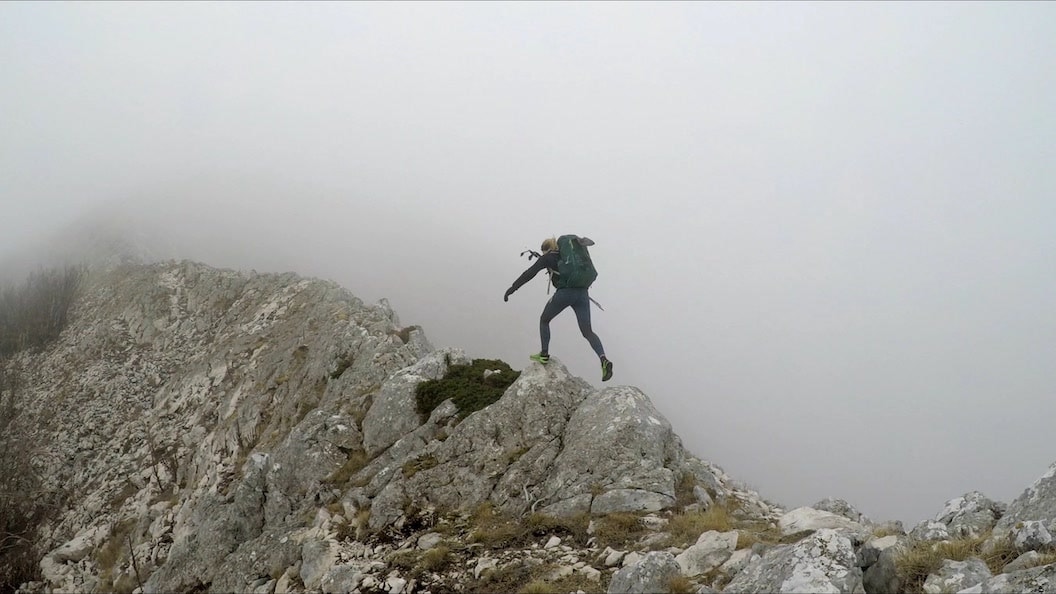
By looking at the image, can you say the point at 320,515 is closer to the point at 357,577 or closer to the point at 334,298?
the point at 357,577

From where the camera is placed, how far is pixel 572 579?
10031mm

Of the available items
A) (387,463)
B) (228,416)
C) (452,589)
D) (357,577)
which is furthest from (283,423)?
(452,589)

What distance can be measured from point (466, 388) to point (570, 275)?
6482 mm

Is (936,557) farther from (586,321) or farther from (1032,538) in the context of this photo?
(586,321)

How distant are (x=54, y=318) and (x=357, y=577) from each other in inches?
2405

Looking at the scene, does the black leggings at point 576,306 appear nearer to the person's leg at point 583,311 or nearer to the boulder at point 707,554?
the person's leg at point 583,311

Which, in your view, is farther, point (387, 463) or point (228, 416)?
point (228, 416)

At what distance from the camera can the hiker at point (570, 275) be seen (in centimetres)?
1561

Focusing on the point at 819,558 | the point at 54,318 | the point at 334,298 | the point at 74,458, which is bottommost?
the point at 74,458

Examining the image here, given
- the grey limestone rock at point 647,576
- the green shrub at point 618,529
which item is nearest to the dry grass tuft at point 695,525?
the green shrub at point 618,529

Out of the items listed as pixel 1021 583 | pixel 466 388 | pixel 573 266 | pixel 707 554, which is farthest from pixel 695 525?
pixel 466 388

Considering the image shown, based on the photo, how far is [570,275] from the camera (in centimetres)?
1557

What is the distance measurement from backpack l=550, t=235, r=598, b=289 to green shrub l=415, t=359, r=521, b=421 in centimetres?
529

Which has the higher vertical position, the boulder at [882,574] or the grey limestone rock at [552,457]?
the boulder at [882,574]
